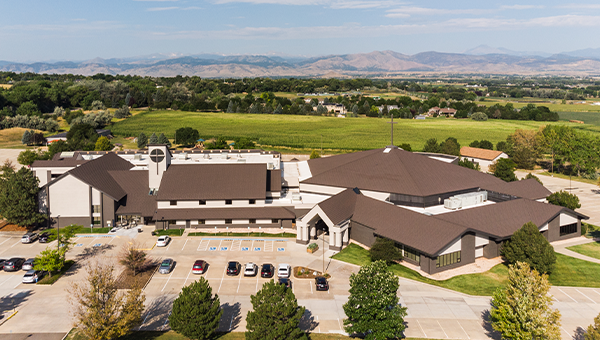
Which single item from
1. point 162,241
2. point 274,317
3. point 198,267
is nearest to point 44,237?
point 162,241

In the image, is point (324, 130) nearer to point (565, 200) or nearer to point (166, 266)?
point (565, 200)

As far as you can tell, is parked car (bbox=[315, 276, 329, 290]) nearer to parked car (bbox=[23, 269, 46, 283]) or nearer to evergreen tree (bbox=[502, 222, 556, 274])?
evergreen tree (bbox=[502, 222, 556, 274])

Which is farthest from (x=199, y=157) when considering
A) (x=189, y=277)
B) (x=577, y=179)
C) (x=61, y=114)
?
(x=61, y=114)

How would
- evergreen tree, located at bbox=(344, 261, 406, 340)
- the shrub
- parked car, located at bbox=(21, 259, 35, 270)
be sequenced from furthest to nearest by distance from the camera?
the shrub
parked car, located at bbox=(21, 259, 35, 270)
evergreen tree, located at bbox=(344, 261, 406, 340)

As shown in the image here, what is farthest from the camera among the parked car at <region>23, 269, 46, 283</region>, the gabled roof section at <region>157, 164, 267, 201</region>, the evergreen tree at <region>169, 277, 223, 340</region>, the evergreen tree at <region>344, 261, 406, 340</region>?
the gabled roof section at <region>157, 164, 267, 201</region>

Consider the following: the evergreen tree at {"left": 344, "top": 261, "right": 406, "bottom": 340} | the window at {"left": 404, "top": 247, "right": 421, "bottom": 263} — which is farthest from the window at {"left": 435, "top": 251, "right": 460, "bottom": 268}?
the evergreen tree at {"left": 344, "top": 261, "right": 406, "bottom": 340}

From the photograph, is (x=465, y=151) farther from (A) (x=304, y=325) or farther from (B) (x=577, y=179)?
(A) (x=304, y=325)
